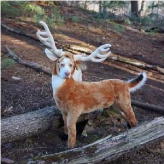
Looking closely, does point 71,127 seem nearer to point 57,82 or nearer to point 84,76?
point 57,82

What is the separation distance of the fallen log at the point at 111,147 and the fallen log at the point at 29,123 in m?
0.92

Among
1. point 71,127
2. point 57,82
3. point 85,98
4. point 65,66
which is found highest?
point 65,66

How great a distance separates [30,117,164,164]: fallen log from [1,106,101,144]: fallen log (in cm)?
92

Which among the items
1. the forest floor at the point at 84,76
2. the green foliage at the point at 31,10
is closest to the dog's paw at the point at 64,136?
the forest floor at the point at 84,76

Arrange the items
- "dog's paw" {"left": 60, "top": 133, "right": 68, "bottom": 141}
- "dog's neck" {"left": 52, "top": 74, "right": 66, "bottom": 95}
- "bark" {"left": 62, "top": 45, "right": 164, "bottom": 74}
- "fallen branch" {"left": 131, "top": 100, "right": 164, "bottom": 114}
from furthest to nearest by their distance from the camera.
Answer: "bark" {"left": 62, "top": 45, "right": 164, "bottom": 74} < "fallen branch" {"left": 131, "top": 100, "right": 164, "bottom": 114} < "dog's paw" {"left": 60, "top": 133, "right": 68, "bottom": 141} < "dog's neck" {"left": 52, "top": 74, "right": 66, "bottom": 95}

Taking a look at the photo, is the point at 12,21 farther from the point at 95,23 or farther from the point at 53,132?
the point at 53,132

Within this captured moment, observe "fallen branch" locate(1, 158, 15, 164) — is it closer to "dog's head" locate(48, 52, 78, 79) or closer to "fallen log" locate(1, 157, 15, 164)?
"fallen log" locate(1, 157, 15, 164)

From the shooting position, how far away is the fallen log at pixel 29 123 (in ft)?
13.9

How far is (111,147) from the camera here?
386cm

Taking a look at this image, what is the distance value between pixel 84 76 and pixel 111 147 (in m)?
3.39

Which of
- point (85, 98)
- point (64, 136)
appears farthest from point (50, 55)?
point (64, 136)

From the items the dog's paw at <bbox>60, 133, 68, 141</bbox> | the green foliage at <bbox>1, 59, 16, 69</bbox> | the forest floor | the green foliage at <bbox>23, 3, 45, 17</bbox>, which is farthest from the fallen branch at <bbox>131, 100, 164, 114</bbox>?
the green foliage at <bbox>23, 3, 45, 17</bbox>

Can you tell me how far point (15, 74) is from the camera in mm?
6719

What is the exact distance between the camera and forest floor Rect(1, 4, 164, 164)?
448 cm
